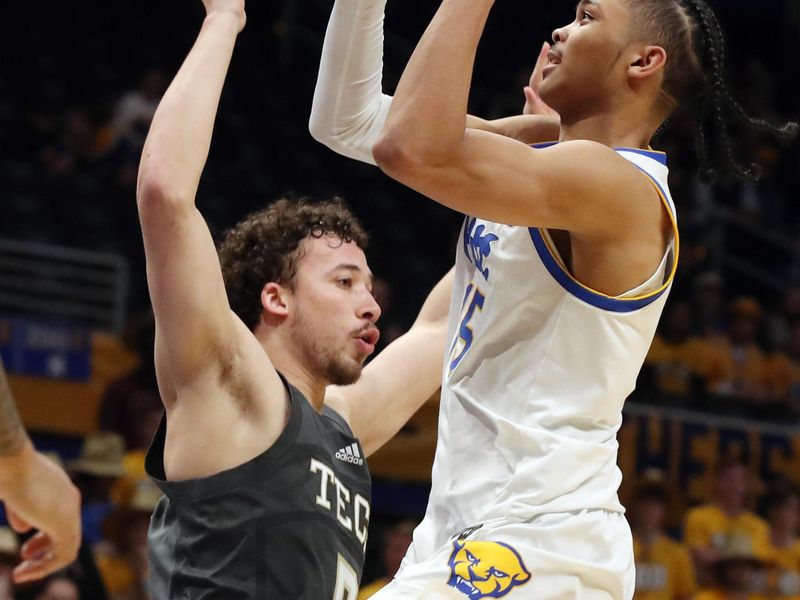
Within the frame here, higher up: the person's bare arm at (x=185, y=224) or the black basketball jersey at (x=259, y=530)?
the person's bare arm at (x=185, y=224)

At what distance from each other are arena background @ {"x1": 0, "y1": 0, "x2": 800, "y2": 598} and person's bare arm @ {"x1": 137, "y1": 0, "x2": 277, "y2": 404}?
14.1 feet

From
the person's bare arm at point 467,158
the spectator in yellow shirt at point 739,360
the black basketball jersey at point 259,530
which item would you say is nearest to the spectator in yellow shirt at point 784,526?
the spectator in yellow shirt at point 739,360

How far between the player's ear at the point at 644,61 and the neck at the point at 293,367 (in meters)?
1.02

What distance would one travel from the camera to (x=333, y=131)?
10.5 ft

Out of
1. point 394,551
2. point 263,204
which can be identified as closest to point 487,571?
point 394,551

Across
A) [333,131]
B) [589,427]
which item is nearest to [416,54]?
[333,131]

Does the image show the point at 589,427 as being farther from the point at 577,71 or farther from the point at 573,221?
the point at 577,71

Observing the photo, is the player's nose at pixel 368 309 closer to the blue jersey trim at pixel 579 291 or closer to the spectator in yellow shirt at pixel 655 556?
the blue jersey trim at pixel 579 291

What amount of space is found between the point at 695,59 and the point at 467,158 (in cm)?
64

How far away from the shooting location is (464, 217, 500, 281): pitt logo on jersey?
2.86 metres

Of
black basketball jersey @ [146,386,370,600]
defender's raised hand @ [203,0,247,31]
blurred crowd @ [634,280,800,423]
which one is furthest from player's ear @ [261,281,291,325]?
blurred crowd @ [634,280,800,423]

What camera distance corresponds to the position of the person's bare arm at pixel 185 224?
8.93 feet

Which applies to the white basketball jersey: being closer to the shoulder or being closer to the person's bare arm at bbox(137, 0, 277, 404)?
the person's bare arm at bbox(137, 0, 277, 404)

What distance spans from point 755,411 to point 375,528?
3.09m
